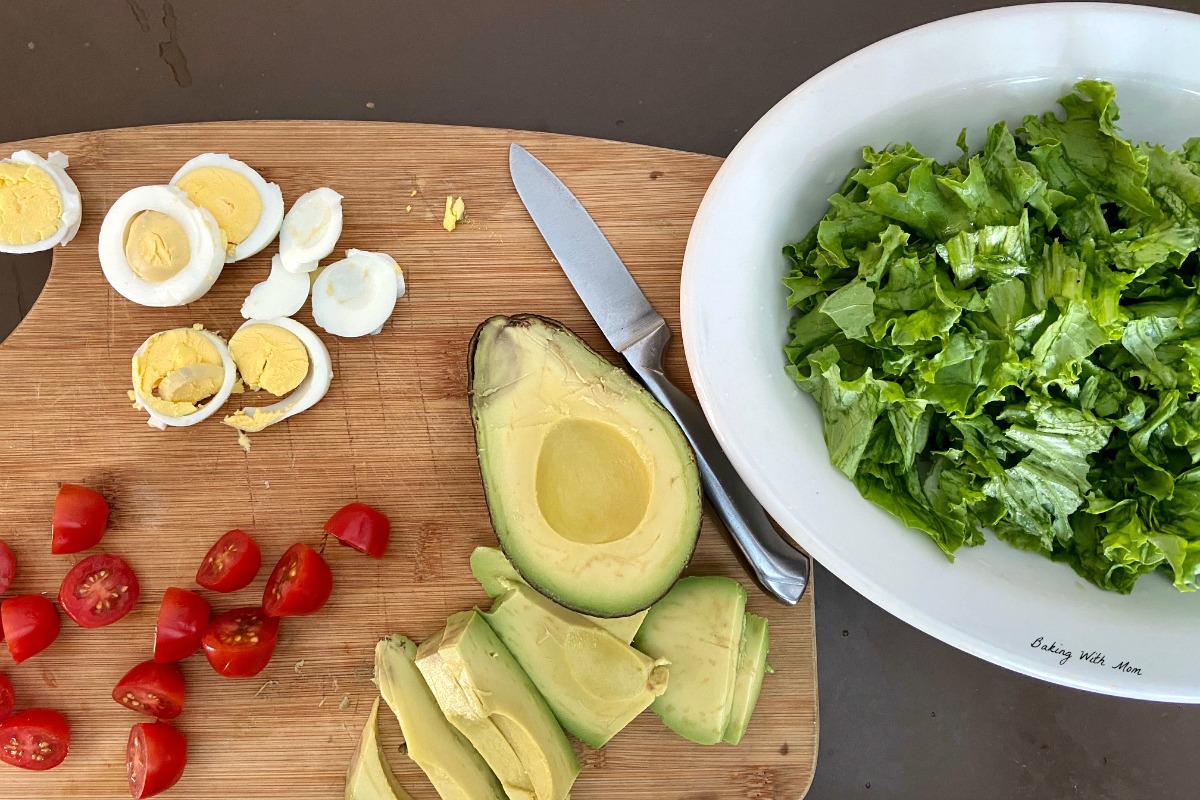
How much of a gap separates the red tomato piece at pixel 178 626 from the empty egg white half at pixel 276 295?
0.48m

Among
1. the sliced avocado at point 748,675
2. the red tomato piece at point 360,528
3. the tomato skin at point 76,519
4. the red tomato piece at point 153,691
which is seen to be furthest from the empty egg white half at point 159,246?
the sliced avocado at point 748,675

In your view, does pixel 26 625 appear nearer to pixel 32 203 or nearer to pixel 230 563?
pixel 230 563

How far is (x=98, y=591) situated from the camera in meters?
1.29

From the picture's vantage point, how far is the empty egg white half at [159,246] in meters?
1.25

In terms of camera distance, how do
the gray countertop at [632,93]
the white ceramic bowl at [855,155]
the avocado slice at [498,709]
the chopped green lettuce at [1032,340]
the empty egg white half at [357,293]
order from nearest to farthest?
1. the chopped green lettuce at [1032,340]
2. the white ceramic bowl at [855,155]
3. the avocado slice at [498,709]
4. the empty egg white half at [357,293]
5. the gray countertop at [632,93]

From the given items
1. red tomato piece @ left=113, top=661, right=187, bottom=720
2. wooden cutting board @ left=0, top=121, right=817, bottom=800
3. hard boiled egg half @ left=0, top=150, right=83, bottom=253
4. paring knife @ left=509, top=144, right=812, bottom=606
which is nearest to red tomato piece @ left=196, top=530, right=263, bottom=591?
wooden cutting board @ left=0, top=121, right=817, bottom=800

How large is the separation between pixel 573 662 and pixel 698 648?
0.20 metres

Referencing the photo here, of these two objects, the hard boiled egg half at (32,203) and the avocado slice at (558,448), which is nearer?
the avocado slice at (558,448)

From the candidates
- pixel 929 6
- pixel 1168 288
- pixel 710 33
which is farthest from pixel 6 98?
pixel 1168 288

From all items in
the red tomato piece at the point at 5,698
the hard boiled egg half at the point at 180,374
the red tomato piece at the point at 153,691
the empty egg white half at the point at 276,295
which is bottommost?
the red tomato piece at the point at 5,698

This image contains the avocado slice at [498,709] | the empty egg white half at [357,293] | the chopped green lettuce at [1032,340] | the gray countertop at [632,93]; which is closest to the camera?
the chopped green lettuce at [1032,340]

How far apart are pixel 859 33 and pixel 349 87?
3.49 ft

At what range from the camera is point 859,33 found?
5.43 ft

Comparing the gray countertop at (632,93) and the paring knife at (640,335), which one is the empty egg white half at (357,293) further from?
the gray countertop at (632,93)
